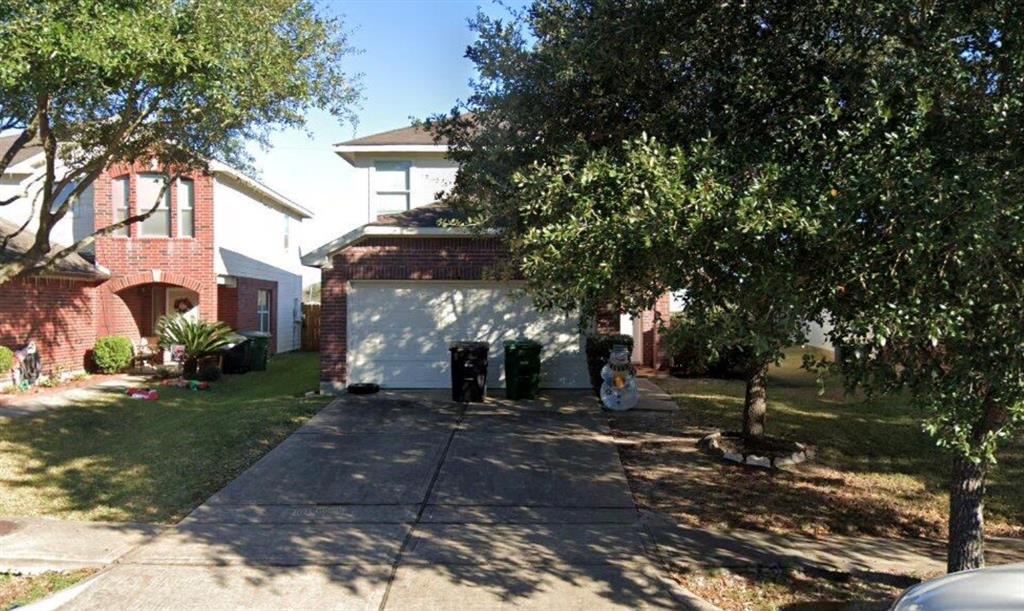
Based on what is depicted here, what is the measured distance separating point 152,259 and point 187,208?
1.56 m

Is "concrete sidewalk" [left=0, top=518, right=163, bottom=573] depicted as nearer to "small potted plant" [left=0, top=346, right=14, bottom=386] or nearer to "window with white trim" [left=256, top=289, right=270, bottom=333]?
"small potted plant" [left=0, top=346, right=14, bottom=386]

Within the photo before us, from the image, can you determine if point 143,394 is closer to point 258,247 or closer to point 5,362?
point 5,362

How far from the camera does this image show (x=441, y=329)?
1430 cm

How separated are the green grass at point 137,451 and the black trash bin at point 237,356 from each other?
133 inches

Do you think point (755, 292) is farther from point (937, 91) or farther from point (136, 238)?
point (136, 238)

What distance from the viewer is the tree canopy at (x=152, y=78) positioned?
662 centimetres

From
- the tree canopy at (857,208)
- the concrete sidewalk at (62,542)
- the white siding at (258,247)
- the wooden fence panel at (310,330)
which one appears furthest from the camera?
the wooden fence panel at (310,330)

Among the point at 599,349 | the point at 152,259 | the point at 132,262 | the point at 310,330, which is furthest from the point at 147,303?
the point at 599,349

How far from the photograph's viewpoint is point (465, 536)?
20.2 feet

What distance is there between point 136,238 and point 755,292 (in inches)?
720

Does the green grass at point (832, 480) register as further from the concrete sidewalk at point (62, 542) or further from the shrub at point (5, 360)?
the shrub at point (5, 360)

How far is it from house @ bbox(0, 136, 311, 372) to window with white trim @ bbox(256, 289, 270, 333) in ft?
2.45

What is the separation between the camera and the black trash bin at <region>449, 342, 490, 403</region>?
12805 millimetres

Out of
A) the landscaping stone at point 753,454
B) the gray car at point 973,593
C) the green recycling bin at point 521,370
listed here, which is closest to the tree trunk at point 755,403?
the landscaping stone at point 753,454
